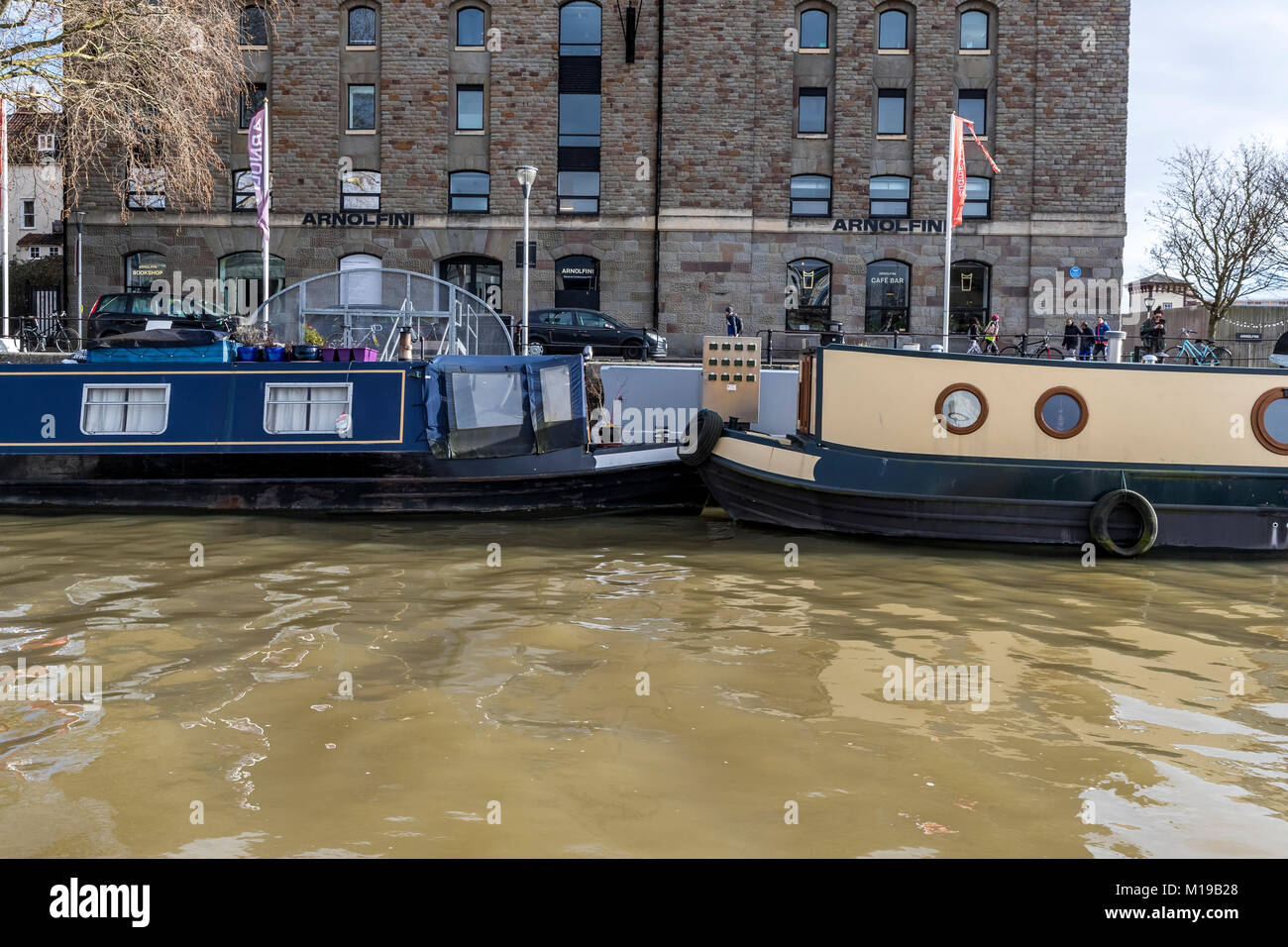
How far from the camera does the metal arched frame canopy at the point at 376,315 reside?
16.7m

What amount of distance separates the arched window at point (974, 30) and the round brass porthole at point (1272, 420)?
23.1 m

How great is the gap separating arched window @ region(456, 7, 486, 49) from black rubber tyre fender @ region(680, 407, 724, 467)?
22372 millimetres

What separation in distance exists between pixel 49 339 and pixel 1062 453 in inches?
1095

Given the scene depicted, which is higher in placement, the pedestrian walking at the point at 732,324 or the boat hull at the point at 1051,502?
the pedestrian walking at the point at 732,324

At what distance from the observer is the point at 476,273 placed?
33.9m

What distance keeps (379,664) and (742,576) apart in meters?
4.63

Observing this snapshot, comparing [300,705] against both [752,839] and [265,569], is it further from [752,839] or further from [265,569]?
[265,569]

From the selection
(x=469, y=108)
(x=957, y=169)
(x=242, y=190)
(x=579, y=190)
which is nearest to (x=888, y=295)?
(x=957, y=169)

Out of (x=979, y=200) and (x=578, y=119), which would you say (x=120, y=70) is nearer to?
(x=578, y=119)

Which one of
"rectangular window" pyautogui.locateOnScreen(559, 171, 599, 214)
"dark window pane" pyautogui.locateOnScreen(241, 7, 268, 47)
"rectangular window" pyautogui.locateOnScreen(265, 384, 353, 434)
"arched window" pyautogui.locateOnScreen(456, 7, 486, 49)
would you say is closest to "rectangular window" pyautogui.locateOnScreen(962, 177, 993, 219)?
"rectangular window" pyautogui.locateOnScreen(559, 171, 599, 214)

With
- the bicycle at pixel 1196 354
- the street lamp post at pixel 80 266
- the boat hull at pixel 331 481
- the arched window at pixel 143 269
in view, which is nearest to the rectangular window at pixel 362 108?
the arched window at pixel 143 269

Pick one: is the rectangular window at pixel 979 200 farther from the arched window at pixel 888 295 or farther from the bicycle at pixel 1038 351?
the bicycle at pixel 1038 351

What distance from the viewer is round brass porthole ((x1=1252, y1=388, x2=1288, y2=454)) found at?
13406 millimetres

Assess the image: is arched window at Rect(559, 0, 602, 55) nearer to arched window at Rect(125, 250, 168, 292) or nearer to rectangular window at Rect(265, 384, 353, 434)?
arched window at Rect(125, 250, 168, 292)
